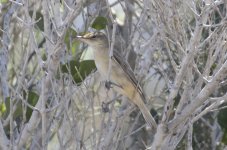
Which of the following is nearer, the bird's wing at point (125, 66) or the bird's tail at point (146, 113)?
the bird's tail at point (146, 113)

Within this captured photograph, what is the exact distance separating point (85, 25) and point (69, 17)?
0.92 meters

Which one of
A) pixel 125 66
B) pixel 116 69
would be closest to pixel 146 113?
pixel 125 66

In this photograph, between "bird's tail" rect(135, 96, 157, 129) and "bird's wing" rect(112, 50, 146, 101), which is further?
"bird's wing" rect(112, 50, 146, 101)

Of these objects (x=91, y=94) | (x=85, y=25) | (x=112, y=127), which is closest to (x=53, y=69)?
(x=91, y=94)

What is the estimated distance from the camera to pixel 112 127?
384 cm

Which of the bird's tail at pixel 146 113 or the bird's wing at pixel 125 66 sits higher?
the bird's wing at pixel 125 66

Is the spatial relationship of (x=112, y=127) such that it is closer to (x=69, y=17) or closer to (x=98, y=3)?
(x=69, y=17)

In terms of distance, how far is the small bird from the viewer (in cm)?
443

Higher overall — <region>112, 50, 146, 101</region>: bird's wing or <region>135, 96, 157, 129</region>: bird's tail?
<region>112, 50, 146, 101</region>: bird's wing

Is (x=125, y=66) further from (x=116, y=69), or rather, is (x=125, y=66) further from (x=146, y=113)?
(x=146, y=113)

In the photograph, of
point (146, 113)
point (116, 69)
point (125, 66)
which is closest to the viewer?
point (146, 113)

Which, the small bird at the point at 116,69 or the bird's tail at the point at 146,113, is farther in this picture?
the small bird at the point at 116,69

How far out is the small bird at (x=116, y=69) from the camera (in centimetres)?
443

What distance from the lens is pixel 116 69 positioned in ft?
15.3
